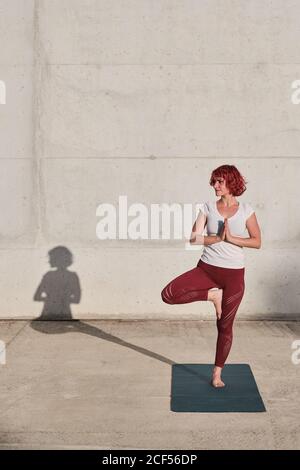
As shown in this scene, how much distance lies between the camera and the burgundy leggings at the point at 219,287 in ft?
19.4

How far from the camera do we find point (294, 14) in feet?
29.0

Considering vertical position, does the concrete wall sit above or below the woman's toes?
above

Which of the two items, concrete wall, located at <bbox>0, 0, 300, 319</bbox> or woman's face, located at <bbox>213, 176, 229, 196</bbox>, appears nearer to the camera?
woman's face, located at <bbox>213, 176, 229, 196</bbox>

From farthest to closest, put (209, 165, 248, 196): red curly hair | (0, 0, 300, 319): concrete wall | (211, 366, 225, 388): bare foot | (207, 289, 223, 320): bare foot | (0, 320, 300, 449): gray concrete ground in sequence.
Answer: (0, 0, 300, 319): concrete wall
(211, 366, 225, 388): bare foot
(207, 289, 223, 320): bare foot
(209, 165, 248, 196): red curly hair
(0, 320, 300, 449): gray concrete ground

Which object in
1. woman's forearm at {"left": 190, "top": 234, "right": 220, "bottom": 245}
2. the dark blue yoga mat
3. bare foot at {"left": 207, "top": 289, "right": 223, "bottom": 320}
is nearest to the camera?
the dark blue yoga mat

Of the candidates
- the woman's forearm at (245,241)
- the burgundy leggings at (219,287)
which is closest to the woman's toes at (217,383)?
the burgundy leggings at (219,287)

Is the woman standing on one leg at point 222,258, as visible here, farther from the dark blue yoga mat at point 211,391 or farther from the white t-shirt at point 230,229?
the dark blue yoga mat at point 211,391

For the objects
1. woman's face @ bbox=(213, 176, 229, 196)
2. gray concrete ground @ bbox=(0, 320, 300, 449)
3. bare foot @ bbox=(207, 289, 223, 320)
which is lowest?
gray concrete ground @ bbox=(0, 320, 300, 449)

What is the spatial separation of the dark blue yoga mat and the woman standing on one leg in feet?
0.96

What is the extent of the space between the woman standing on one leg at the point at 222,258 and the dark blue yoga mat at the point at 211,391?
291 millimetres

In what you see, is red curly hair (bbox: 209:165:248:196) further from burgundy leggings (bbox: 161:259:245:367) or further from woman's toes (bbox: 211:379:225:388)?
woman's toes (bbox: 211:379:225:388)

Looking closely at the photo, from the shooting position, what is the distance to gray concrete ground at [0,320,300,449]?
500 centimetres

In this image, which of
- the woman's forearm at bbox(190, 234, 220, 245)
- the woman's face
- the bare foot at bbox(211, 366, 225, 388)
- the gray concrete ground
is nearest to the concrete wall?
the gray concrete ground
